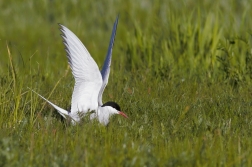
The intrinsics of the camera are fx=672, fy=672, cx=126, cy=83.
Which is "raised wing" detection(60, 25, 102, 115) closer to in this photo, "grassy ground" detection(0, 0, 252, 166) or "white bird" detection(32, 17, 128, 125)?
"white bird" detection(32, 17, 128, 125)

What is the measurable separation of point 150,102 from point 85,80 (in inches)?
28.4

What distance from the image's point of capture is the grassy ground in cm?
422

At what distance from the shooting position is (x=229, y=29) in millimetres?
7918

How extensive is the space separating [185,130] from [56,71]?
327cm

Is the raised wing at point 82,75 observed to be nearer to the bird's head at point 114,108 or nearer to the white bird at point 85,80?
the white bird at point 85,80

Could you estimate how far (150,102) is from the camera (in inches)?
242

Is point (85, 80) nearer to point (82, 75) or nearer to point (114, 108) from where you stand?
point (82, 75)

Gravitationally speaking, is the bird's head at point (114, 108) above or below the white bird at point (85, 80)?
below

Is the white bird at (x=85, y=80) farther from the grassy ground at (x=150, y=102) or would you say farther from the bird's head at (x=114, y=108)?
the grassy ground at (x=150, y=102)

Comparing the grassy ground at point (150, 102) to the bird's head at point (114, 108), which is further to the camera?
the bird's head at point (114, 108)

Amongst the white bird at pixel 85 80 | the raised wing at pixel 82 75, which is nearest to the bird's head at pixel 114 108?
the white bird at pixel 85 80

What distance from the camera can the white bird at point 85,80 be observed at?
568cm

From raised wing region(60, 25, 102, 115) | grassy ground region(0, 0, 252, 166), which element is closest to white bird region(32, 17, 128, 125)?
raised wing region(60, 25, 102, 115)

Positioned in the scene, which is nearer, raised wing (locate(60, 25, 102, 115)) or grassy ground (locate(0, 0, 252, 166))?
grassy ground (locate(0, 0, 252, 166))
